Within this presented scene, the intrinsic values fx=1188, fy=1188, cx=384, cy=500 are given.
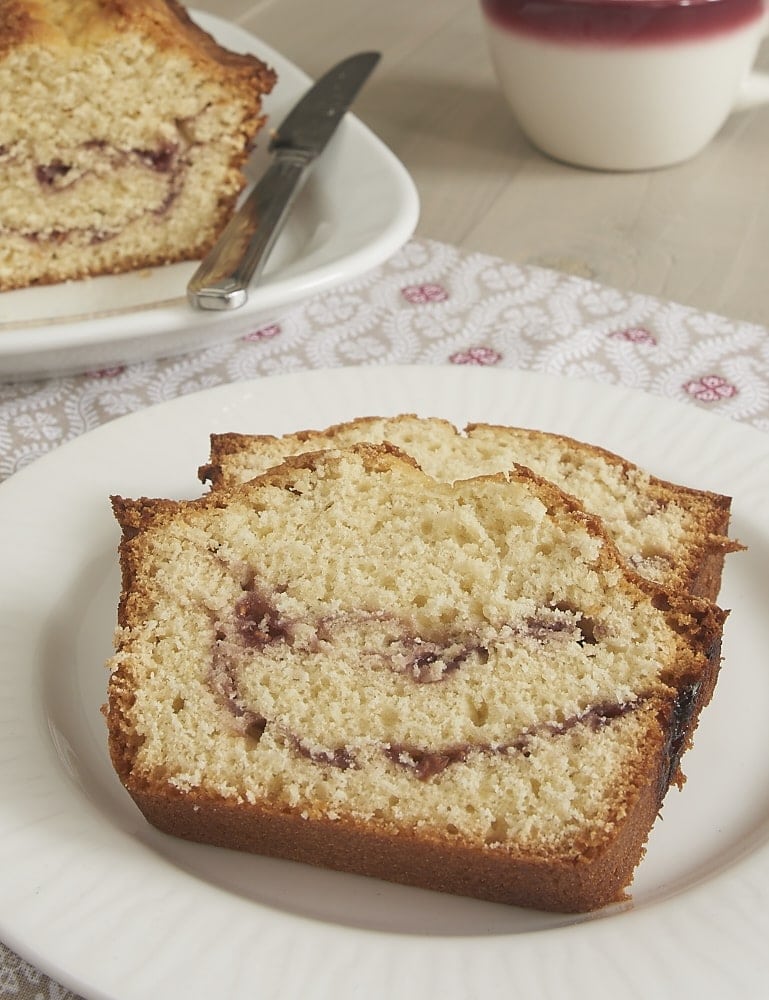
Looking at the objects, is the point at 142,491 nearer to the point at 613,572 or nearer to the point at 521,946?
the point at 613,572

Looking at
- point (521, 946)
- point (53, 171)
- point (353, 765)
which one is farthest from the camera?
point (53, 171)

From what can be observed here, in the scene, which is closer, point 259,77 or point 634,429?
point 634,429

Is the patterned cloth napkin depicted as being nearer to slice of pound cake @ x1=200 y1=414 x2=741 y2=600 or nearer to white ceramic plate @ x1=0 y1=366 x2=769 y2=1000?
white ceramic plate @ x1=0 y1=366 x2=769 y2=1000

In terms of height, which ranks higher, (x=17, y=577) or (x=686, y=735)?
(x=686, y=735)

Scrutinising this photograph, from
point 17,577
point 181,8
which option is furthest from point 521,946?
point 181,8

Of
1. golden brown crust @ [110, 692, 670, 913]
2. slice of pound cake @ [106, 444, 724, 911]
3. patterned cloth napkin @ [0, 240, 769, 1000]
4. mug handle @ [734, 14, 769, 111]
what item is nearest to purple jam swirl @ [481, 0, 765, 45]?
mug handle @ [734, 14, 769, 111]

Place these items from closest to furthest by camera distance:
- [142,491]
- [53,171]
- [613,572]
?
[613,572]
[142,491]
[53,171]
